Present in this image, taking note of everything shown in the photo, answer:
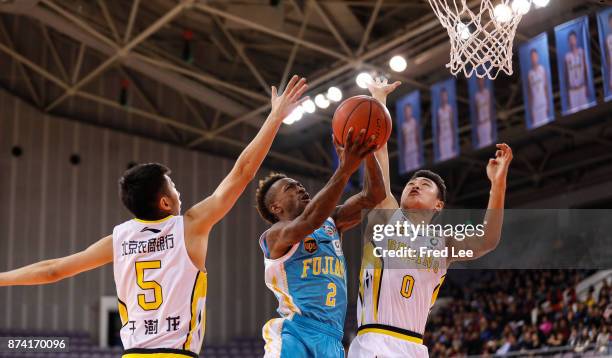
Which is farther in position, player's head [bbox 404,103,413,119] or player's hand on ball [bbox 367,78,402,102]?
player's head [bbox 404,103,413,119]

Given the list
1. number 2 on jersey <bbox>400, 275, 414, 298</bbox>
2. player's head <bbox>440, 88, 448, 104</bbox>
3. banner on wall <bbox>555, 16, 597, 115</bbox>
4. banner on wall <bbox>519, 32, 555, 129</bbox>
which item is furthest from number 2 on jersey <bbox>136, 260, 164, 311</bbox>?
player's head <bbox>440, 88, 448, 104</bbox>

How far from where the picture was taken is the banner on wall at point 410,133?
51.8 ft

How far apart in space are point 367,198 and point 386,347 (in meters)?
0.87

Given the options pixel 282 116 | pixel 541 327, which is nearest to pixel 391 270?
pixel 282 116

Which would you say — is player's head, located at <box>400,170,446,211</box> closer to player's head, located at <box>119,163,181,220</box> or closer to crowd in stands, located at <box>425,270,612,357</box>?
player's head, located at <box>119,163,181,220</box>

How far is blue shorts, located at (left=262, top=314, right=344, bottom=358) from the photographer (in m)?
4.50

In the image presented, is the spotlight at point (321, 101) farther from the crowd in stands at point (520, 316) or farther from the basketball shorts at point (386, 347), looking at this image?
the basketball shorts at point (386, 347)

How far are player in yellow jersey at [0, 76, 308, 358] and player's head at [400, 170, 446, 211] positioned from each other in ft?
4.81

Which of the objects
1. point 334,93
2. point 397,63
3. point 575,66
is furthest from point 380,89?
point 334,93

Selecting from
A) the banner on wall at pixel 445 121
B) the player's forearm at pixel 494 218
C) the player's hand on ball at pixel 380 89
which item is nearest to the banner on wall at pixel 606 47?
the banner on wall at pixel 445 121

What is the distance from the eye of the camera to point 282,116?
13.1 feet

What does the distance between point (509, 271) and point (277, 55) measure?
7.72 metres

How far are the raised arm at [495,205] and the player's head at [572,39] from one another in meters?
8.40

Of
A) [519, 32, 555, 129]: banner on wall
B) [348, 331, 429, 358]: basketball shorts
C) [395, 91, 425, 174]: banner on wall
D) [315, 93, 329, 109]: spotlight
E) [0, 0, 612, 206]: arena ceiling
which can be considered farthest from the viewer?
[315, 93, 329, 109]: spotlight
